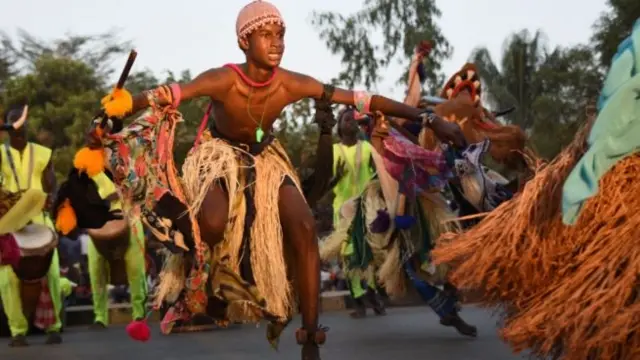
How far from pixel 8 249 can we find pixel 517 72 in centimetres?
2983

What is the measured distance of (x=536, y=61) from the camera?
1531 inches

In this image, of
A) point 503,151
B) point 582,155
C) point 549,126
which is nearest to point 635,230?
point 582,155

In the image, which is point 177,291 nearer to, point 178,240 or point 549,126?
point 178,240

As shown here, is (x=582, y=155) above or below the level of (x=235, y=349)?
above

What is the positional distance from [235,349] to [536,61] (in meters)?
30.9

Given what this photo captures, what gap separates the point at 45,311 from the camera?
10.4 meters

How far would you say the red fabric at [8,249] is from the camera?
9516mm

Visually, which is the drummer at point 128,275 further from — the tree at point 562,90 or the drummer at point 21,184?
the tree at point 562,90

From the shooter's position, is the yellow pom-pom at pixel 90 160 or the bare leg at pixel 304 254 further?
the bare leg at pixel 304 254

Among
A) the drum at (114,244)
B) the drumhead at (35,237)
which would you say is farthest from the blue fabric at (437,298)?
the drumhead at (35,237)

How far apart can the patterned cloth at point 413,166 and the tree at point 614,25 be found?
20.7 meters

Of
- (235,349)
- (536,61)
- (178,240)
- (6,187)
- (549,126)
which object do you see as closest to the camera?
(178,240)

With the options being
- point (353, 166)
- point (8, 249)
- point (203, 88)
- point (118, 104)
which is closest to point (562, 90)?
point (353, 166)

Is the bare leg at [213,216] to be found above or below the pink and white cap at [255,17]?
below
